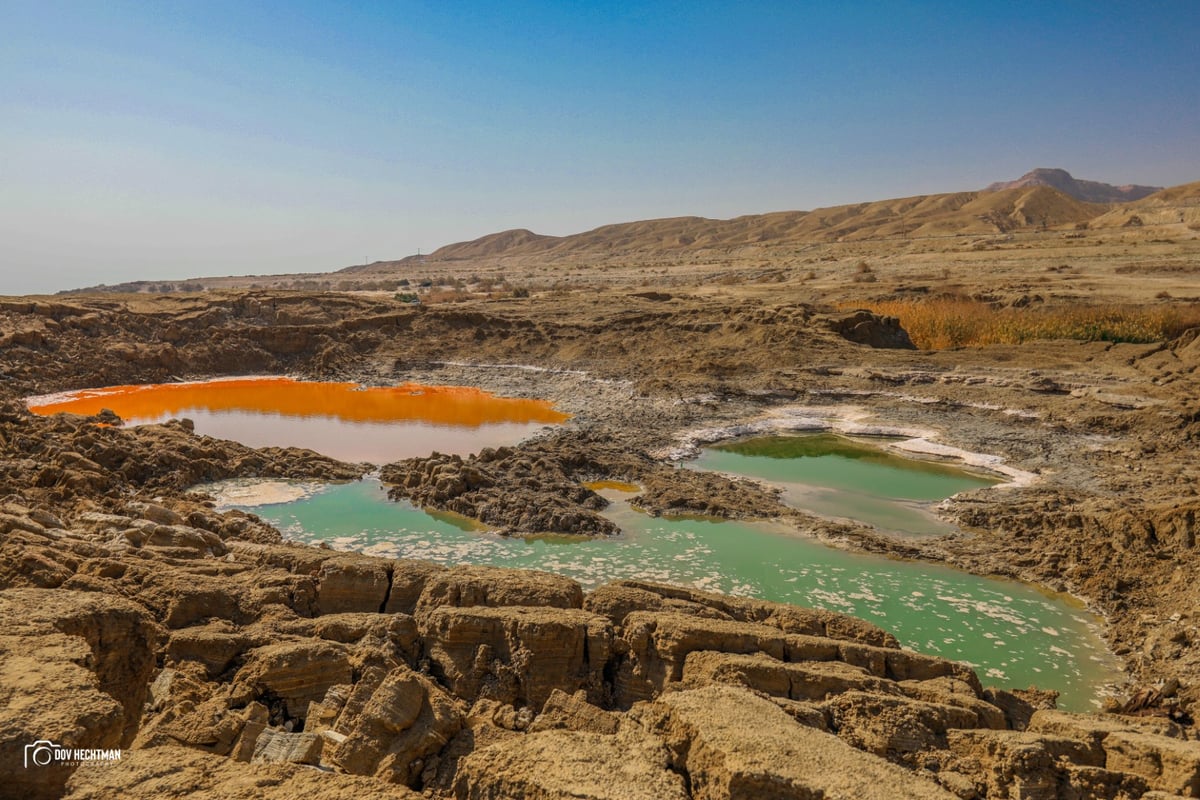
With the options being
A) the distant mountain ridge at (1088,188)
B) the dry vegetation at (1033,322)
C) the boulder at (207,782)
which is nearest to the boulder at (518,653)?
the boulder at (207,782)

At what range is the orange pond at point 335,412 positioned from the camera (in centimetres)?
1503

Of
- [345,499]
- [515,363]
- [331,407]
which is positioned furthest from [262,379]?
[345,499]

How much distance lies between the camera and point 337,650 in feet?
14.4

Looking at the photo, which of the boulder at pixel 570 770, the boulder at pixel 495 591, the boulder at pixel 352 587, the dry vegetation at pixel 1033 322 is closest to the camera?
the boulder at pixel 570 770

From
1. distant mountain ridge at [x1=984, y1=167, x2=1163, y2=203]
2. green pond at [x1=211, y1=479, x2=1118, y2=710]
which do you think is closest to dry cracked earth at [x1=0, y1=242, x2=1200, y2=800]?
green pond at [x1=211, y1=479, x2=1118, y2=710]

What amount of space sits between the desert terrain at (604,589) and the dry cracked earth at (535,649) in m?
0.02

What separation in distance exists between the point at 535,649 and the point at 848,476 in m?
9.39

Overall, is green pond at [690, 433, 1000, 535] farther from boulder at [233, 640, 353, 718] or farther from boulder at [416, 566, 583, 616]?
boulder at [233, 640, 353, 718]

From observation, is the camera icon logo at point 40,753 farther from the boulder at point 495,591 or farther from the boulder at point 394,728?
the boulder at point 495,591

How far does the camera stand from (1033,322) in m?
20.9

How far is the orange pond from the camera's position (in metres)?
15.0

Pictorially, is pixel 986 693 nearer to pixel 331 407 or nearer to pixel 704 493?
pixel 704 493

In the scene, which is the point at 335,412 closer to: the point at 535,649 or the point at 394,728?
the point at 535,649

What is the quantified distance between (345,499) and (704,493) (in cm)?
593
